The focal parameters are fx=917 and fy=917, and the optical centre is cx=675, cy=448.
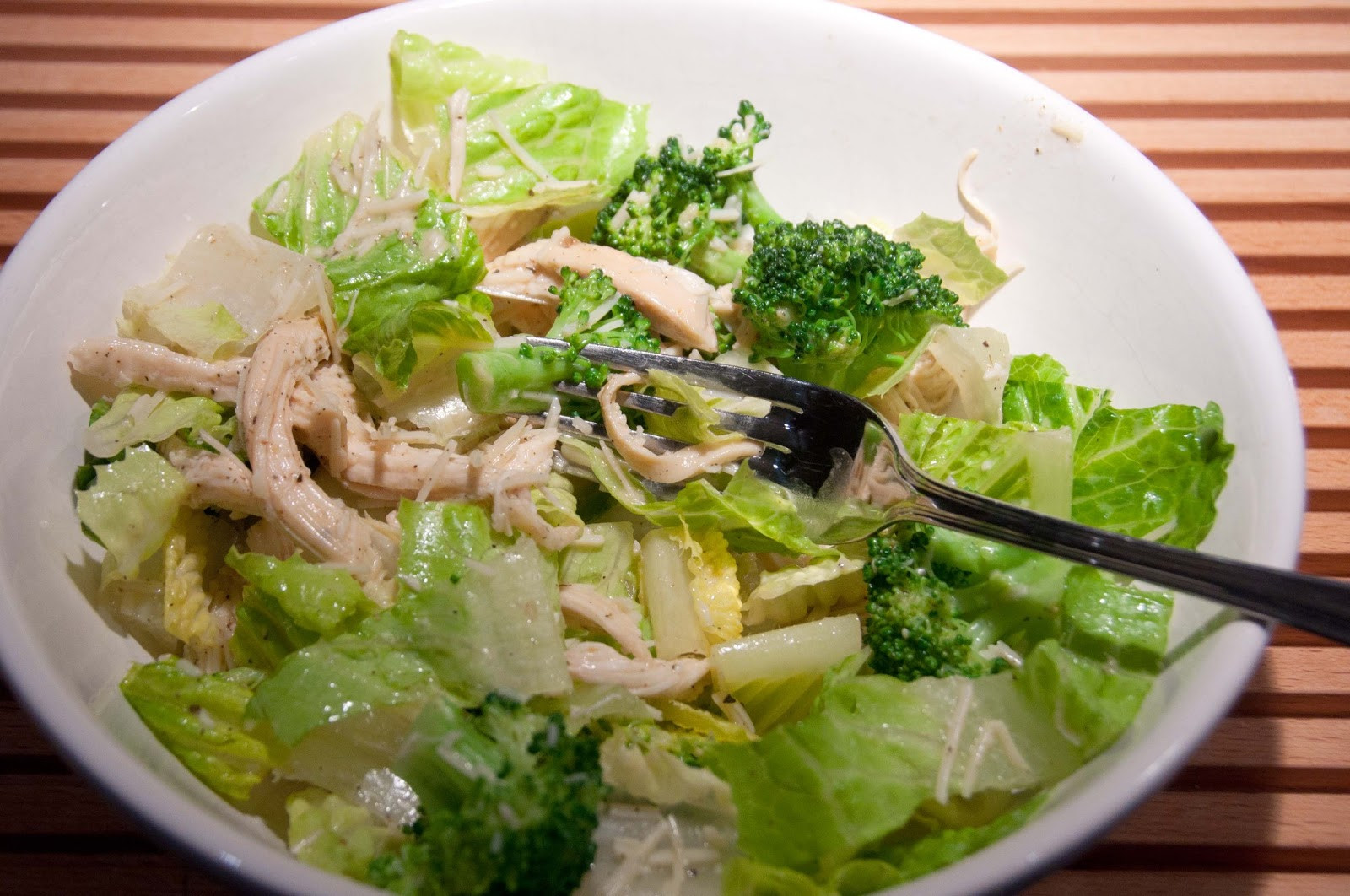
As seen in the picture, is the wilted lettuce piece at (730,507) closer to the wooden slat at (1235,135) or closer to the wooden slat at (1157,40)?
the wooden slat at (1235,135)

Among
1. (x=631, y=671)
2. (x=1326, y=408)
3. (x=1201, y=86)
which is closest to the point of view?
(x=631, y=671)

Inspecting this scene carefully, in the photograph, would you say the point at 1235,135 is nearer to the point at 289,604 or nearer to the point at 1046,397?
the point at 1046,397

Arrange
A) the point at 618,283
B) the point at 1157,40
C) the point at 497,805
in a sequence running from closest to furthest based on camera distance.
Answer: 1. the point at 497,805
2. the point at 618,283
3. the point at 1157,40

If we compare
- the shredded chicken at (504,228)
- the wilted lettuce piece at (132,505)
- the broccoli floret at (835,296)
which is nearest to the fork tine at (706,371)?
the broccoli floret at (835,296)

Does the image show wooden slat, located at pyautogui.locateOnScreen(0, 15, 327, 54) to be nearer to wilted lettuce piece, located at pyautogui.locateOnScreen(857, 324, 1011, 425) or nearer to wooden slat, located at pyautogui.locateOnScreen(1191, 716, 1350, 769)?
wilted lettuce piece, located at pyautogui.locateOnScreen(857, 324, 1011, 425)

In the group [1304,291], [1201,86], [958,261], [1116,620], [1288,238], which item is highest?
[1201,86]

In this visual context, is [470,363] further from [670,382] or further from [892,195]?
[892,195]

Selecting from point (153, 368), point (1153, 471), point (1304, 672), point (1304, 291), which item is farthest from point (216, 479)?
point (1304, 291)
